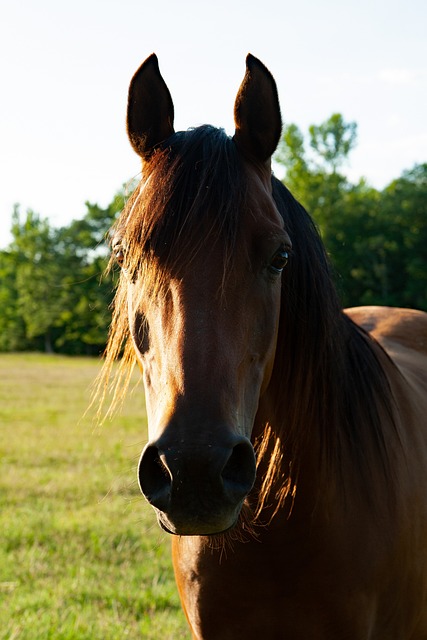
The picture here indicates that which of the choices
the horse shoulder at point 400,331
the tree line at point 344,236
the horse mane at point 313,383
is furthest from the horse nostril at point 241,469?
the tree line at point 344,236

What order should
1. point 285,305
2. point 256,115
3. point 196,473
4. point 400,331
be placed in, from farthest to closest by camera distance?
point 400,331, point 285,305, point 256,115, point 196,473

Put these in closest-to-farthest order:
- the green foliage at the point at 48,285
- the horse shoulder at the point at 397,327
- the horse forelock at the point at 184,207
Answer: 1. the horse forelock at the point at 184,207
2. the horse shoulder at the point at 397,327
3. the green foliage at the point at 48,285

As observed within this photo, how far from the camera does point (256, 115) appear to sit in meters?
2.02

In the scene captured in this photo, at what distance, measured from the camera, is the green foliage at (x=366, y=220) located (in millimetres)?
34562

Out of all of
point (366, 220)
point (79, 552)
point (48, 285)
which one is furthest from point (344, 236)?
point (79, 552)

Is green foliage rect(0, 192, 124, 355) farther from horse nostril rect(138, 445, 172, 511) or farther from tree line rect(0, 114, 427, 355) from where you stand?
horse nostril rect(138, 445, 172, 511)

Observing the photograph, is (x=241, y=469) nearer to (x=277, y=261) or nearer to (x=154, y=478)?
(x=154, y=478)

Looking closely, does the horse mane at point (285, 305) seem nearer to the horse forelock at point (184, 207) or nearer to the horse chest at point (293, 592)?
the horse forelock at point (184, 207)

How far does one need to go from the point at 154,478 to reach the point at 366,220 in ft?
126

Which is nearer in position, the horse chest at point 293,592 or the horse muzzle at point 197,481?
the horse muzzle at point 197,481

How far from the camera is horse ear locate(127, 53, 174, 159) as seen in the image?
203 cm

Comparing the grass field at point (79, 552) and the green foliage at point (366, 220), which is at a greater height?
the green foliage at point (366, 220)

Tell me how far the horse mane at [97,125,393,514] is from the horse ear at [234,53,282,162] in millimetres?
60

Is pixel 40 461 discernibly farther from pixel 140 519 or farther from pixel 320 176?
pixel 320 176
